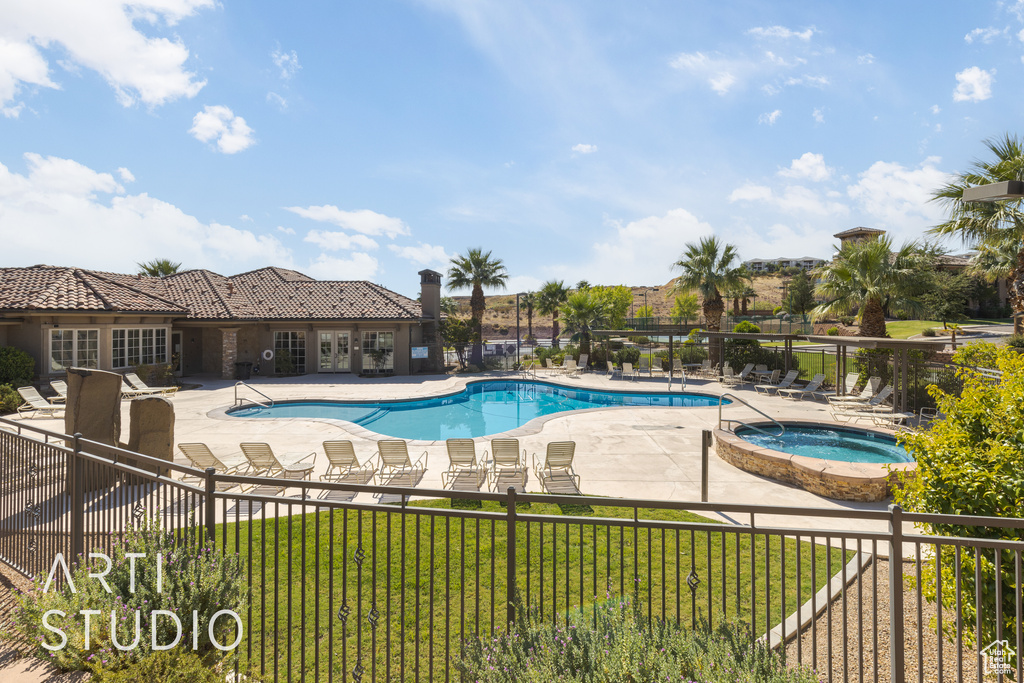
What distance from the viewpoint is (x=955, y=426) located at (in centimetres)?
372

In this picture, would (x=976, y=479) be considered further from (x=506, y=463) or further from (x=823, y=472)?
(x=506, y=463)

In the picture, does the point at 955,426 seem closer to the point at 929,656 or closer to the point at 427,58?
the point at 929,656

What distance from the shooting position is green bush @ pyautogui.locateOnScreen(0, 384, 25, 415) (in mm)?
15250

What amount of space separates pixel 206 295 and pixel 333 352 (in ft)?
23.8

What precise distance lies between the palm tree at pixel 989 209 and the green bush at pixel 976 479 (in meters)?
12.7

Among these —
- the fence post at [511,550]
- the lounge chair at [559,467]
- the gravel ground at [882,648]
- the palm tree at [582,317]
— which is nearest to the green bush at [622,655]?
the fence post at [511,550]

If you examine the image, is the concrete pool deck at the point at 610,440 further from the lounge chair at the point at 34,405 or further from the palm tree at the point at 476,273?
the palm tree at the point at 476,273

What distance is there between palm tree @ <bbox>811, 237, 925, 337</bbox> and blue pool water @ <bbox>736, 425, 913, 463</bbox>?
7.32m

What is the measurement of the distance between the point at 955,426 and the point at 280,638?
5789mm

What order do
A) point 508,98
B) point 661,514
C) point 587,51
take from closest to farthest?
1. point 661,514
2. point 587,51
3. point 508,98

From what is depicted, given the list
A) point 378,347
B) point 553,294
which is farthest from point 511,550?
point 553,294

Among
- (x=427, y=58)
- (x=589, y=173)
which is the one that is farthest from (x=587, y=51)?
(x=589, y=173)

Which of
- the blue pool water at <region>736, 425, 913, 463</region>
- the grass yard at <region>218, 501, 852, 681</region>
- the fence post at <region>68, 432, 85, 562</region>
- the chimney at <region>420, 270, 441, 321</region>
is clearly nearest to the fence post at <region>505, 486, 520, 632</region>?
the grass yard at <region>218, 501, 852, 681</region>

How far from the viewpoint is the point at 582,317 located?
1139 inches
